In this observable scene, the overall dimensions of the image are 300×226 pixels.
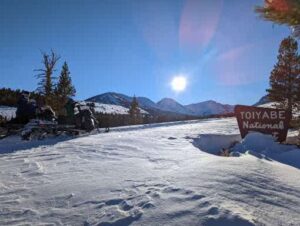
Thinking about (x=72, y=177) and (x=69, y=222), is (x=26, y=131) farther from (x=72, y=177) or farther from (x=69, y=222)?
(x=69, y=222)

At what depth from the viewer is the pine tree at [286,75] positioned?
3603 centimetres

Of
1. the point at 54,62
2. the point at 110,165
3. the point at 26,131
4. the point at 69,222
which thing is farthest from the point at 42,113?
the point at 54,62

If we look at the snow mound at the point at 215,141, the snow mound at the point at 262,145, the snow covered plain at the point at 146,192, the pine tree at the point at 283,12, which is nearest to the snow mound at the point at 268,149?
the snow mound at the point at 262,145

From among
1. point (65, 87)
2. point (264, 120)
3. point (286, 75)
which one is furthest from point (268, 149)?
point (65, 87)

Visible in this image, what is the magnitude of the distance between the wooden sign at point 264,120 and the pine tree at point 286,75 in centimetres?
2517

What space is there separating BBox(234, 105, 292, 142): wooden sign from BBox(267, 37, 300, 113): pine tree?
82.6 ft

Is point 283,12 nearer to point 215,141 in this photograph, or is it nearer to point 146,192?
point 146,192

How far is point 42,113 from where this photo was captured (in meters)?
16.0

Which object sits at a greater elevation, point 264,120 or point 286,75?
point 286,75

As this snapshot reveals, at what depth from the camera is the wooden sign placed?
11.9 m

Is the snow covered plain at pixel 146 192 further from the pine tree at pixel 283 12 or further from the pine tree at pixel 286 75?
the pine tree at pixel 286 75

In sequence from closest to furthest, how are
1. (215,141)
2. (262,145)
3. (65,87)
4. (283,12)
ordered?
(283,12) < (262,145) < (215,141) < (65,87)

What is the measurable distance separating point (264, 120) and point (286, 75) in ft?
87.9

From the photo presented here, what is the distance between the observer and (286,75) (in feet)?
121
